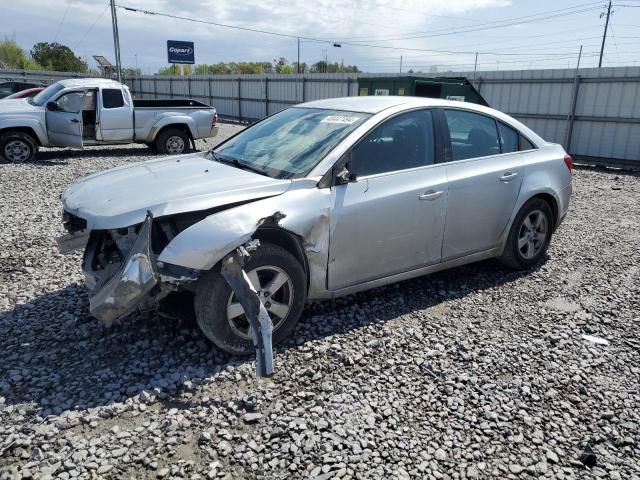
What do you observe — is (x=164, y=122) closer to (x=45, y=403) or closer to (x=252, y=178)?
(x=252, y=178)

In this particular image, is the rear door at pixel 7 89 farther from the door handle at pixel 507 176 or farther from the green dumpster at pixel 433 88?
the door handle at pixel 507 176

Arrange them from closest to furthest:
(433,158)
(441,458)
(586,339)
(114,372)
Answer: (441,458), (114,372), (586,339), (433,158)

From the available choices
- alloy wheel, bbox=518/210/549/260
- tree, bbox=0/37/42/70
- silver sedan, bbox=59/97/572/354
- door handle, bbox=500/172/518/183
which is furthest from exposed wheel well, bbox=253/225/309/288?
tree, bbox=0/37/42/70

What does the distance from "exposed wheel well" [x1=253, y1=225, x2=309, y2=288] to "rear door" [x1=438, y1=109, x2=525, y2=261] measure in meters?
1.45

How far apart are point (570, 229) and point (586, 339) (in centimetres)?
357

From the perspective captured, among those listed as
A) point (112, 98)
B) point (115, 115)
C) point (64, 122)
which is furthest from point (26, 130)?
point (112, 98)

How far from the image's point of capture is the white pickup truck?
11.9 metres

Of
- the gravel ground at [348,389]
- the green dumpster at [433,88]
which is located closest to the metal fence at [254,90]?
the green dumpster at [433,88]

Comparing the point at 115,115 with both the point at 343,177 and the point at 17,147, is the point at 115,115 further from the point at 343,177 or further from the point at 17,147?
the point at 343,177

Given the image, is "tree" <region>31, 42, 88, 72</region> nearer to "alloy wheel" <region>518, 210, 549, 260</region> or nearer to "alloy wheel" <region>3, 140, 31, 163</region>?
"alloy wheel" <region>3, 140, 31, 163</region>

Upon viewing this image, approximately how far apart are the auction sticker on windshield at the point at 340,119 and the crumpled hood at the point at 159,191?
2.78 feet

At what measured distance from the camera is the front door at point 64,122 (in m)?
12.1

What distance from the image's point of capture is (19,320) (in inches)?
160

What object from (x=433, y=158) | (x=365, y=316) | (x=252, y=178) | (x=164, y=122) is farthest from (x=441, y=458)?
(x=164, y=122)
